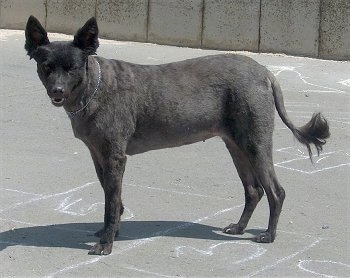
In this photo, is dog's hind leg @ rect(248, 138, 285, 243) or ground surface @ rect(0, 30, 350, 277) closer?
ground surface @ rect(0, 30, 350, 277)

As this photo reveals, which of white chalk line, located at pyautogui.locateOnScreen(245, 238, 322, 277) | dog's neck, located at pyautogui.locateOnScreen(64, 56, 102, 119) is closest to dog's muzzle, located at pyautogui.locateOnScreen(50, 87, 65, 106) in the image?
dog's neck, located at pyautogui.locateOnScreen(64, 56, 102, 119)

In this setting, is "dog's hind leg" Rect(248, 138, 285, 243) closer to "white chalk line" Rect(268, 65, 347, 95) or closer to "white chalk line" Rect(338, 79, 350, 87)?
"white chalk line" Rect(268, 65, 347, 95)

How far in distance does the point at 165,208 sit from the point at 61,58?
1950 millimetres

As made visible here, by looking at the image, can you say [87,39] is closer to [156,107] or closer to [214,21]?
[156,107]

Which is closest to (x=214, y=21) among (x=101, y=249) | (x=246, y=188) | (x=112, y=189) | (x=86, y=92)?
(x=246, y=188)

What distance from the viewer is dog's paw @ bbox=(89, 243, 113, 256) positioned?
708 cm

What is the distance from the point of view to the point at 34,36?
721 cm

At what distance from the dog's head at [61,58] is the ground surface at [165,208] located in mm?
1230

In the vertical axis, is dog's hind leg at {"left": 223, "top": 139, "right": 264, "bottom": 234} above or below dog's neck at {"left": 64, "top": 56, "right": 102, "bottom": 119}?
below

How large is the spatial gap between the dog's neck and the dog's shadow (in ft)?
3.29

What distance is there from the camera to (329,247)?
24.0 feet

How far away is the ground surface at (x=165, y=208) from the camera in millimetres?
6891

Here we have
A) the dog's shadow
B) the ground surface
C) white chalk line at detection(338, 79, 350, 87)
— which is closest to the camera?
the ground surface

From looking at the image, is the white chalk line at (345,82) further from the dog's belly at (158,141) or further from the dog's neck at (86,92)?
the dog's neck at (86,92)
